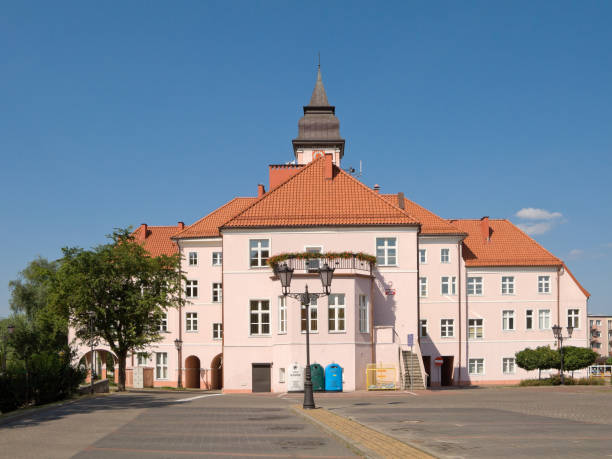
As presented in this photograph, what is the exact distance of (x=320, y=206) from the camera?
41406 millimetres

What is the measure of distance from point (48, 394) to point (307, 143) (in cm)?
5296

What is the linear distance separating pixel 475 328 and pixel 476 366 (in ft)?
9.69

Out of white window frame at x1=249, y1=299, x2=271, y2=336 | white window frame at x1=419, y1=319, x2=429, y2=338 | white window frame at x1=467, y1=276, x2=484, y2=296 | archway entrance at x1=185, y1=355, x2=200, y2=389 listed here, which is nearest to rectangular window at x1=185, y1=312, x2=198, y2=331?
archway entrance at x1=185, y1=355, x2=200, y2=389

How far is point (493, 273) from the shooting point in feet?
193

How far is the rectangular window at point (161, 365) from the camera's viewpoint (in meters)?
58.2

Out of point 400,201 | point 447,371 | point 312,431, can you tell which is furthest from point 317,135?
point 312,431

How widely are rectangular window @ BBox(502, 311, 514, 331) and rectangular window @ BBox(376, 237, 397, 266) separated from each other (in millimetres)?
21163

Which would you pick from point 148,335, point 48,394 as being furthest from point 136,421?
point 148,335

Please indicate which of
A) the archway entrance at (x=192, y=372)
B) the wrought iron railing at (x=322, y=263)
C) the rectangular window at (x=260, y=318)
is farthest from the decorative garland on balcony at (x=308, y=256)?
the archway entrance at (x=192, y=372)

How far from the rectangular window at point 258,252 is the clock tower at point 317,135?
→ 1367 inches

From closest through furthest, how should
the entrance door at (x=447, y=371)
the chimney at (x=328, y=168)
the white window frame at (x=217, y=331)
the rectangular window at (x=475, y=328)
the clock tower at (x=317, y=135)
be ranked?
the chimney at (x=328, y=168) < the entrance door at (x=447, y=371) < the rectangular window at (x=475, y=328) < the white window frame at (x=217, y=331) < the clock tower at (x=317, y=135)

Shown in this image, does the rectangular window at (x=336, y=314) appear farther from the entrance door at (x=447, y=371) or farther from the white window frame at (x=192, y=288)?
the white window frame at (x=192, y=288)

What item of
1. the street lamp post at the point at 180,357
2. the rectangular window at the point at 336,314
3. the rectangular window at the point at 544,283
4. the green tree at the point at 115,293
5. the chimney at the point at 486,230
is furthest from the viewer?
the chimney at the point at 486,230

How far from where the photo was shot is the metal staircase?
3594 cm
